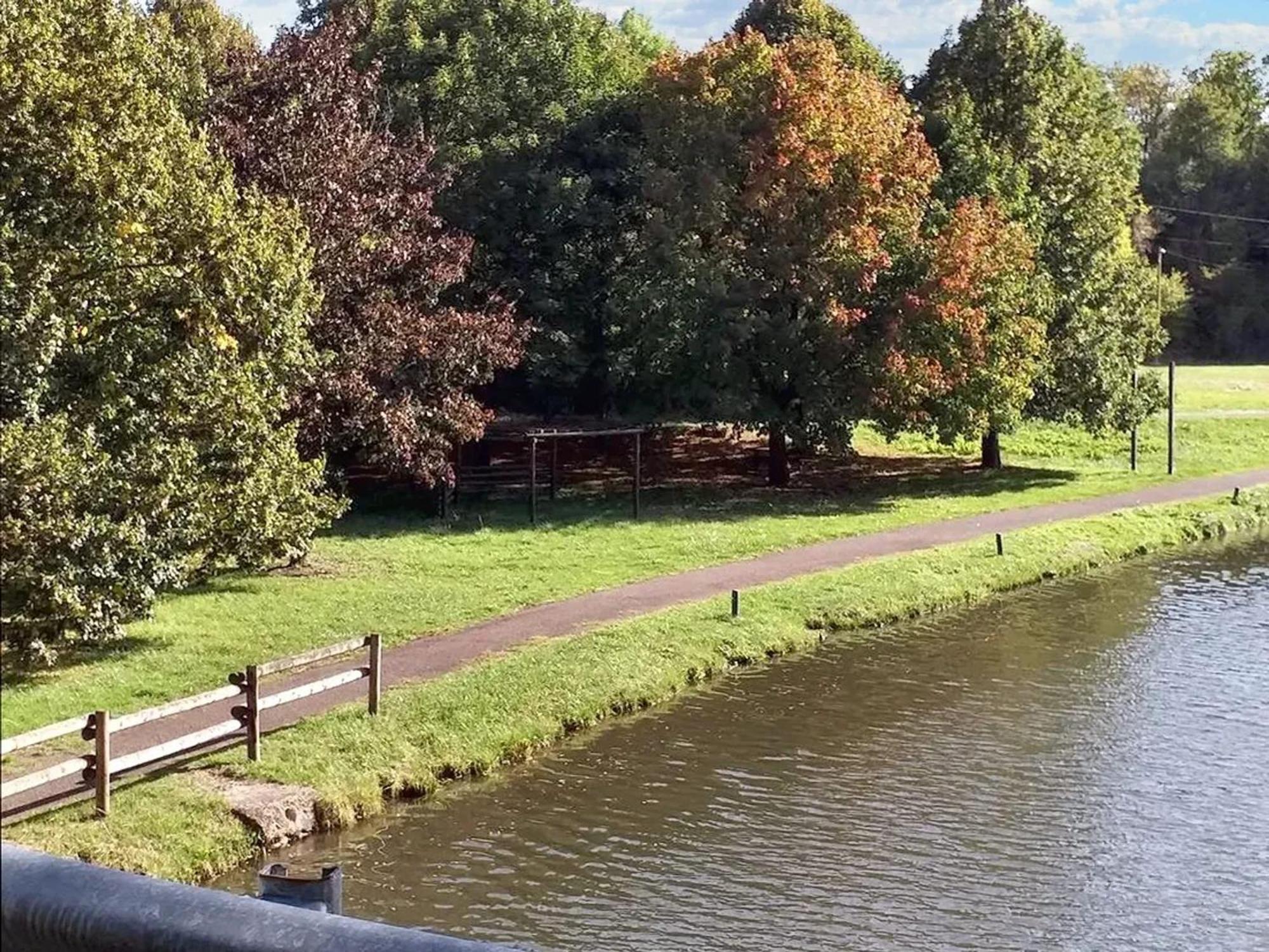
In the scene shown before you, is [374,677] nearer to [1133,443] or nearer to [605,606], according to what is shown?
[605,606]

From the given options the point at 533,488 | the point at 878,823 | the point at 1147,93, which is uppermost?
the point at 1147,93

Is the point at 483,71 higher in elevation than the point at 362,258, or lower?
higher

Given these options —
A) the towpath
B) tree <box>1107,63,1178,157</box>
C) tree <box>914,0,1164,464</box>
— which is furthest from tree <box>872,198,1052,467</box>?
tree <box>1107,63,1178,157</box>

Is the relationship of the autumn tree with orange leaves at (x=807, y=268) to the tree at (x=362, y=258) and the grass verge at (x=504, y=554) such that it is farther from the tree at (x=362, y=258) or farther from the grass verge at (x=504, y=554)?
the tree at (x=362, y=258)

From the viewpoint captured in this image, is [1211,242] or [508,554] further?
[1211,242]

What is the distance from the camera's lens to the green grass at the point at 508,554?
1212 centimetres

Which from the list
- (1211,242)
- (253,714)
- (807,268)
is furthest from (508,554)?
(1211,242)

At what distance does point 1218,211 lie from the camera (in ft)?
274

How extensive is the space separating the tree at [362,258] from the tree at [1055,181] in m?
16.2

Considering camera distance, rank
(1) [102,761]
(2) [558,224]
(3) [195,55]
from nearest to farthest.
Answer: (1) [102,761]
(3) [195,55]
(2) [558,224]

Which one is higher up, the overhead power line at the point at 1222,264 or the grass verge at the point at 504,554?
the overhead power line at the point at 1222,264

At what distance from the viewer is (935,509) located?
118 feet

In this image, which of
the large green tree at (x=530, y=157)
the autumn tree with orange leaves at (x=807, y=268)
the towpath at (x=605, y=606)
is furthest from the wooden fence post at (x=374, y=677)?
the large green tree at (x=530, y=157)

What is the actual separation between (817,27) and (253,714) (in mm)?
36546
